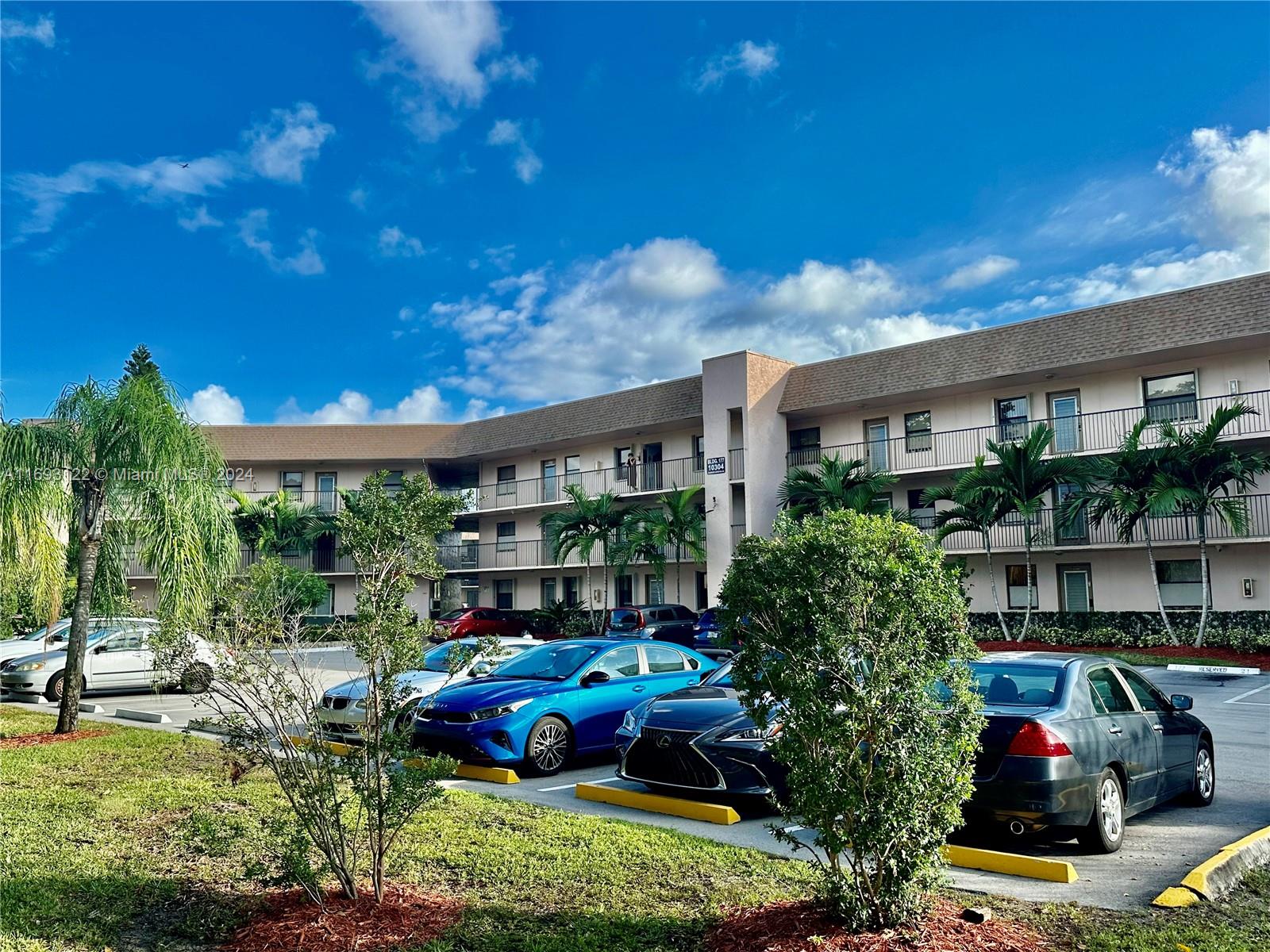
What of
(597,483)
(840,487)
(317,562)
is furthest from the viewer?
(317,562)

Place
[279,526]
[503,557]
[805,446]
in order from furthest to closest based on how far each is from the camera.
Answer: [503,557] < [279,526] < [805,446]

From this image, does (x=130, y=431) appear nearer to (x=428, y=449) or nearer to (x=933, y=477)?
(x=933, y=477)

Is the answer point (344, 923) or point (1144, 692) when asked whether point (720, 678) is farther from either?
point (344, 923)

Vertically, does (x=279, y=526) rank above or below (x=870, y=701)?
above

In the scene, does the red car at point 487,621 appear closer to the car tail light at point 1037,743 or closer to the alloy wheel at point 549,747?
the alloy wheel at point 549,747

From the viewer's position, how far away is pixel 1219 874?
623 centimetres

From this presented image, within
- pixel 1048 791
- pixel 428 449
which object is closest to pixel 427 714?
pixel 1048 791

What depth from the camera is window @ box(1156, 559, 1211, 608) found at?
26.7m

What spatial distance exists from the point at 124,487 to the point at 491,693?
6019 mm

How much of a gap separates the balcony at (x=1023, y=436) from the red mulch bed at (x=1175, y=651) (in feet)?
18.8

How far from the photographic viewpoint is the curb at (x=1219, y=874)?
5875 millimetres

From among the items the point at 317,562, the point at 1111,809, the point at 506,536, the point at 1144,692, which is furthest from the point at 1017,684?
the point at 317,562

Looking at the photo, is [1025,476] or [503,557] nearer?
[1025,476]

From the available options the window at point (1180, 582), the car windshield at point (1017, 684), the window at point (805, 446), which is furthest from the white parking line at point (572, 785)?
the window at point (805, 446)
